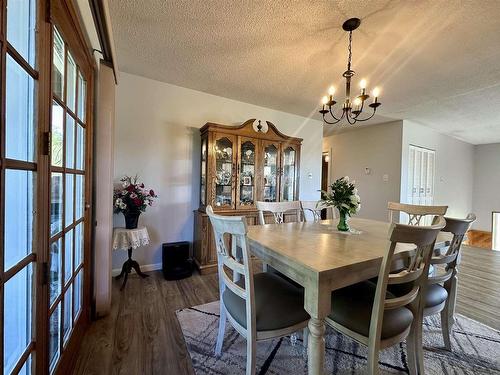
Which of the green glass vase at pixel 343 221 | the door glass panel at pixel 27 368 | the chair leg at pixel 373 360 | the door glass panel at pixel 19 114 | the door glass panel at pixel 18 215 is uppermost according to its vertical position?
the door glass panel at pixel 19 114

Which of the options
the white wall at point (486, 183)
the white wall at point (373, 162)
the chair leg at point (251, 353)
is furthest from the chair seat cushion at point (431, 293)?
the white wall at point (486, 183)

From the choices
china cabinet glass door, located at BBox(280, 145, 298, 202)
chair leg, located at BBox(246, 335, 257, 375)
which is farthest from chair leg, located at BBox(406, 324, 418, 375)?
china cabinet glass door, located at BBox(280, 145, 298, 202)

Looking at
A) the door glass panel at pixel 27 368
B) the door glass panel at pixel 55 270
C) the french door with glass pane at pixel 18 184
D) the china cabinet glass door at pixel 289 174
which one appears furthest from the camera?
the china cabinet glass door at pixel 289 174

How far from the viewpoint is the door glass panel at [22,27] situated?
70 centimetres

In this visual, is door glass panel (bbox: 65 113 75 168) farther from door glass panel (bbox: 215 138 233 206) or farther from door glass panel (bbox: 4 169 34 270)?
door glass panel (bbox: 215 138 233 206)

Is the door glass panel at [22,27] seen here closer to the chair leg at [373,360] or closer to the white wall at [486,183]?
the chair leg at [373,360]

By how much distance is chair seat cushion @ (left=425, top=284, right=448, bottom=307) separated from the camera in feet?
4.42

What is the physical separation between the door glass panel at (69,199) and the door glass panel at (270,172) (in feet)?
7.56

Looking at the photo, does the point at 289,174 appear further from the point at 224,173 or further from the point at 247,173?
the point at 224,173

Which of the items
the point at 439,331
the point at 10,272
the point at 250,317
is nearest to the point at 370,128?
the point at 439,331

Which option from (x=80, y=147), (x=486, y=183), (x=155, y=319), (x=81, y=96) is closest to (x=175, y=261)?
(x=155, y=319)

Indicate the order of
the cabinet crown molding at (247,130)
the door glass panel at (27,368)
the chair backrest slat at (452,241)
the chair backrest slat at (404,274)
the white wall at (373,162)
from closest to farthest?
1. the door glass panel at (27,368)
2. the chair backrest slat at (404,274)
3. the chair backrest slat at (452,241)
4. the cabinet crown molding at (247,130)
5. the white wall at (373,162)

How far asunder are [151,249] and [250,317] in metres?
2.13

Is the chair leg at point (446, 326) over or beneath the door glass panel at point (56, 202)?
beneath
